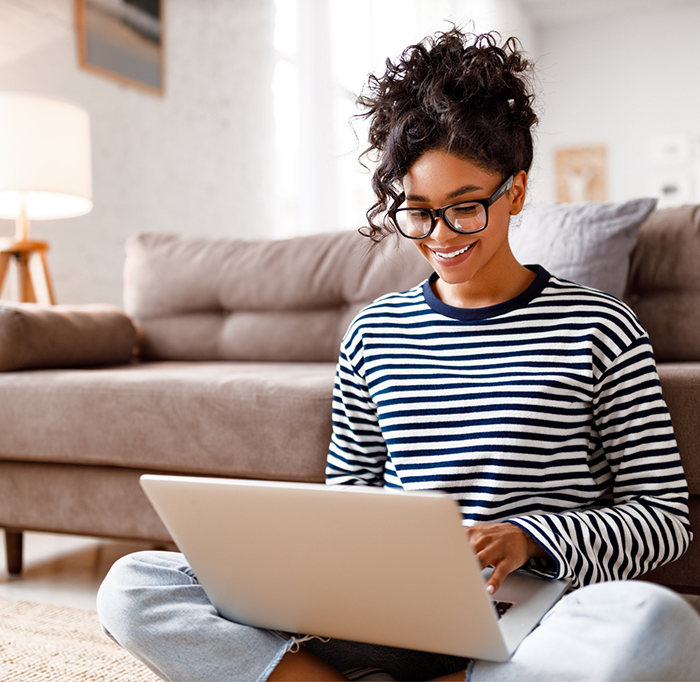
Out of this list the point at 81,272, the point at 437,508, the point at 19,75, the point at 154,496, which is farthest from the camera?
the point at 81,272

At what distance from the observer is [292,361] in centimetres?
196

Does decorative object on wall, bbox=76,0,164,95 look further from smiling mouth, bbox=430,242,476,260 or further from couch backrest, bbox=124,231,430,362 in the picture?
smiling mouth, bbox=430,242,476,260

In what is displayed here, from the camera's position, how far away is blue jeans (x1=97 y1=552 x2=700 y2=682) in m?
0.62

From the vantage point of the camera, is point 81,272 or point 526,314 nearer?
point 526,314

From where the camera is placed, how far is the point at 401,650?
2.61 ft

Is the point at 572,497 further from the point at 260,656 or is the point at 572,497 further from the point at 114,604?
the point at 114,604

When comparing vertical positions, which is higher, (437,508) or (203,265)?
(203,265)

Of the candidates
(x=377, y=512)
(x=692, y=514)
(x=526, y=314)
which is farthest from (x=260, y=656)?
(x=692, y=514)

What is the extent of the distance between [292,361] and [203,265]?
38 centimetres

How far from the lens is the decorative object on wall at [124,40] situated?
2791 mm

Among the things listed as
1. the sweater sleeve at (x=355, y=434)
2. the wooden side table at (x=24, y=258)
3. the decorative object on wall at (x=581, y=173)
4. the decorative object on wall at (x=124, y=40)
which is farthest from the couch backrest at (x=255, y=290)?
the decorative object on wall at (x=581, y=173)

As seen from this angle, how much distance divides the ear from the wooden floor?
820mm

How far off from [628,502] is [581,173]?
5.02 metres

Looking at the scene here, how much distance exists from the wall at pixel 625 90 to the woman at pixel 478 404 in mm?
4417
